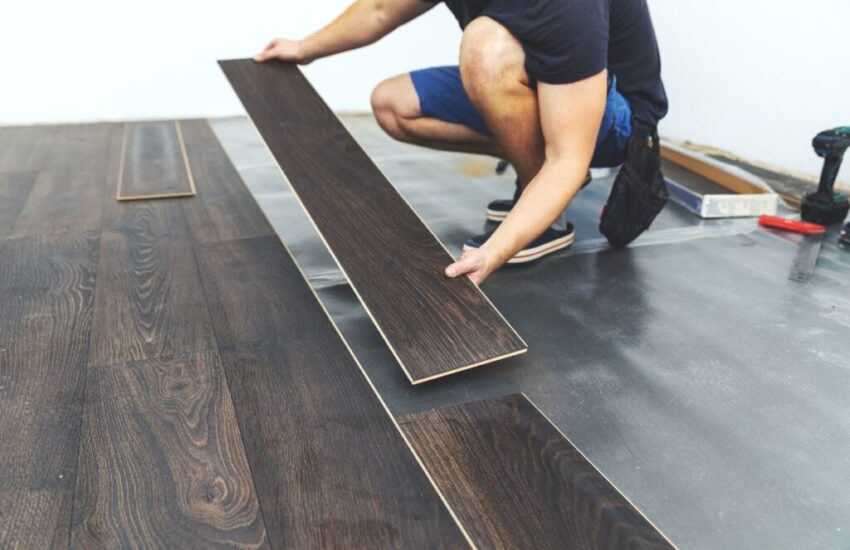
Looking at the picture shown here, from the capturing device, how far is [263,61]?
250cm

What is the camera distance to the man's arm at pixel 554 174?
1697 millimetres

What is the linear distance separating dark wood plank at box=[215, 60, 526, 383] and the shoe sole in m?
0.31

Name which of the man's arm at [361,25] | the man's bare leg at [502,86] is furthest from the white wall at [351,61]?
the man's arm at [361,25]

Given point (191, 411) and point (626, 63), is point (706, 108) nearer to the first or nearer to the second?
point (626, 63)

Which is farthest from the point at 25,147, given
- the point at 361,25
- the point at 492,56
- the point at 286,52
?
the point at 492,56

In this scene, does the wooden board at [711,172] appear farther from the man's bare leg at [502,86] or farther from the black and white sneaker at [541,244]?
the man's bare leg at [502,86]

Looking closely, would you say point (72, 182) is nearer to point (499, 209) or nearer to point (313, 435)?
point (499, 209)

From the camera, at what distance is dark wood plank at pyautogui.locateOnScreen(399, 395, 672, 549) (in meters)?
1.06

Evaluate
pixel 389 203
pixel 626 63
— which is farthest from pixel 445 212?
pixel 626 63

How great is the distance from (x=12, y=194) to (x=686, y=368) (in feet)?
7.74

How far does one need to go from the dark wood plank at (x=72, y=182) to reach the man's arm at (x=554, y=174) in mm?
1324

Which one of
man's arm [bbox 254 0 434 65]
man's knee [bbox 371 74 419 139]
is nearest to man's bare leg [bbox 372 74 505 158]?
man's knee [bbox 371 74 419 139]

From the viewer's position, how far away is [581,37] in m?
1.67

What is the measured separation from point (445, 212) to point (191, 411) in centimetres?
143
